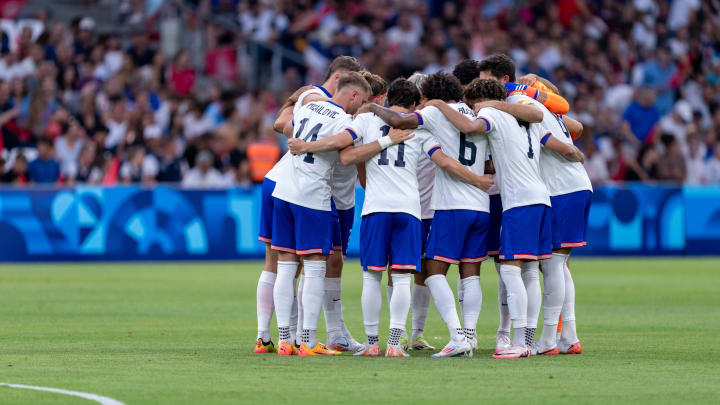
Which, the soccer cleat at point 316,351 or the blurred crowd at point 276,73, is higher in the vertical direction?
the blurred crowd at point 276,73

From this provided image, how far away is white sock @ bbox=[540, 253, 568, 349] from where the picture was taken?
10430mm

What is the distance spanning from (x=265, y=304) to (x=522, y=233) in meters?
2.27

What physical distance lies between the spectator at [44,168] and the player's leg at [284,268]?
1372 cm

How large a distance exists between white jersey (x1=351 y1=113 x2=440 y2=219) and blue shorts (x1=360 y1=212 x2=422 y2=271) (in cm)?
7

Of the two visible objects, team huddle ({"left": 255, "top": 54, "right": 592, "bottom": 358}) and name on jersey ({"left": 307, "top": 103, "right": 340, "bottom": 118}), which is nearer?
team huddle ({"left": 255, "top": 54, "right": 592, "bottom": 358})

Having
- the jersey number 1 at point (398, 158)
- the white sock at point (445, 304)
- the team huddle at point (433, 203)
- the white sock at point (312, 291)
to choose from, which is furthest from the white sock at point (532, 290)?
the white sock at point (312, 291)

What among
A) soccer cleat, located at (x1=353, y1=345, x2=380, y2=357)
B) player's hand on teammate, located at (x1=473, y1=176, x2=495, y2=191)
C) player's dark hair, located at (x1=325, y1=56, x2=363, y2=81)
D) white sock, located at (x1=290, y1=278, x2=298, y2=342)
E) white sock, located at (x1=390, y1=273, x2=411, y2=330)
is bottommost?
soccer cleat, located at (x1=353, y1=345, x2=380, y2=357)

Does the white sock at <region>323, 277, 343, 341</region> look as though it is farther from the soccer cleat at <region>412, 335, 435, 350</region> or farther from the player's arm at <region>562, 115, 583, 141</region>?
the player's arm at <region>562, 115, 583, 141</region>

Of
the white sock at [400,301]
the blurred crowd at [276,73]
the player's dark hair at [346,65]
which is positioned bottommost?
the white sock at [400,301]

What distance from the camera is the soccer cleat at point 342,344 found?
1069cm

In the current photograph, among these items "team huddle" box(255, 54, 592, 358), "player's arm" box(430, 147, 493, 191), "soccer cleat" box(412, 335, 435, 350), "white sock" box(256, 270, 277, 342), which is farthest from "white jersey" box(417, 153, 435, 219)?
"white sock" box(256, 270, 277, 342)

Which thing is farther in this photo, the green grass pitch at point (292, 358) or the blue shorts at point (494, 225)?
the blue shorts at point (494, 225)

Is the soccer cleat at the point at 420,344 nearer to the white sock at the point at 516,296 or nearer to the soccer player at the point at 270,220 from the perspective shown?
the soccer player at the point at 270,220

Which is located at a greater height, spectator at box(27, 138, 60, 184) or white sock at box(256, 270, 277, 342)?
spectator at box(27, 138, 60, 184)
